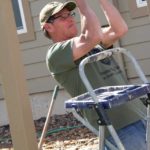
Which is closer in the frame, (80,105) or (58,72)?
(80,105)

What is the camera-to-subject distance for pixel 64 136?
21.6 feet

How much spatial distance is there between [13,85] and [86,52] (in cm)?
56

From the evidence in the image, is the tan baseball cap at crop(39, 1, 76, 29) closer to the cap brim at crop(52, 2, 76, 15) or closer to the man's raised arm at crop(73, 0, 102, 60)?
the cap brim at crop(52, 2, 76, 15)

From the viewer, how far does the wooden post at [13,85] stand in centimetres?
275

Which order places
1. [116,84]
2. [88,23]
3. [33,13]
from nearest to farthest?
[88,23] → [116,84] → [33,13]

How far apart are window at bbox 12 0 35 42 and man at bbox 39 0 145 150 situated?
13.6ft

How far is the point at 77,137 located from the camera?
20.8 feet

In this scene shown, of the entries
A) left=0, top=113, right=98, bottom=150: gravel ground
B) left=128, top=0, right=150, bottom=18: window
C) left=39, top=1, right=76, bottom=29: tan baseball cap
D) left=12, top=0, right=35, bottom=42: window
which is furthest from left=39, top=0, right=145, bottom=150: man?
left=12, top=0, right=35, bottom=42: window

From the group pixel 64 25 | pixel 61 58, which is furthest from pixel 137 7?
pixel 61 58

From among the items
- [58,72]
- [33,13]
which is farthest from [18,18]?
[58,72]

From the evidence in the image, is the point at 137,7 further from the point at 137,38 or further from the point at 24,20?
the point at 24,20

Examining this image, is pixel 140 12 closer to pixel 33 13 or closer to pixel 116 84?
pixel 33 13

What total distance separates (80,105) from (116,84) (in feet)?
2.13

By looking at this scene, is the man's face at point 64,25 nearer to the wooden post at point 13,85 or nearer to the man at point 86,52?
the man at point 86,52
